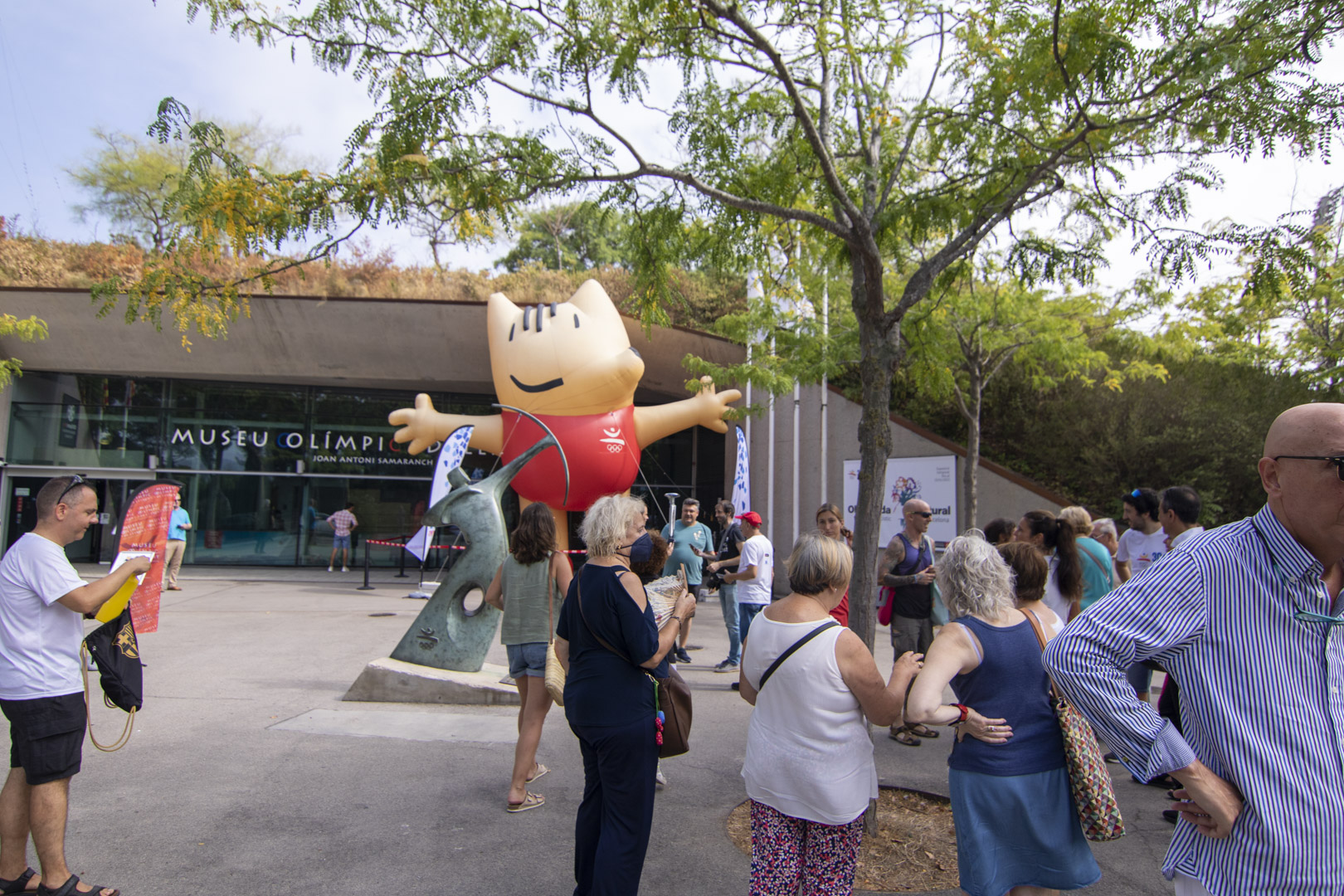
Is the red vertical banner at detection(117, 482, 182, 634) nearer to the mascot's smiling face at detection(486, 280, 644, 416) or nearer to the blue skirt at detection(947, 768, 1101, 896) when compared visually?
the blue skirt at detection(947, 768, 1101, 896)

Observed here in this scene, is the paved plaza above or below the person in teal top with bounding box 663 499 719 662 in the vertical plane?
below

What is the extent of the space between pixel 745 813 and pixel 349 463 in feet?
54.5

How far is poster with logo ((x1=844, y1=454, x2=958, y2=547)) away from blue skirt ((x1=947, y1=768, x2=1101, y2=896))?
951cm

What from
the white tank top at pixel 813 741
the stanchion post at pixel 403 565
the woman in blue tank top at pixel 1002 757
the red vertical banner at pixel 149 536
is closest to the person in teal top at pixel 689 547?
the red vertical banner at pixel 149 536

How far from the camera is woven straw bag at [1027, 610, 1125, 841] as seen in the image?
2.58 metres

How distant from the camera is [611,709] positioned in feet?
10.2

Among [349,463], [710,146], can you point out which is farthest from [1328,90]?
[349,463]

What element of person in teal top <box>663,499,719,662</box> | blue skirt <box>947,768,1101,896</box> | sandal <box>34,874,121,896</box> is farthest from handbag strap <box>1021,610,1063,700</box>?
person in teal top <box>663,499,719,662</box>

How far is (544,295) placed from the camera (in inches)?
741

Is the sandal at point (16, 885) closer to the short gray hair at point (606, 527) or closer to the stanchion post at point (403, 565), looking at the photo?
the short gray hair at point (606, 527)

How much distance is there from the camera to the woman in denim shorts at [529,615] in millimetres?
4453

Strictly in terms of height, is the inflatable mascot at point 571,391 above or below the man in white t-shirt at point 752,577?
above

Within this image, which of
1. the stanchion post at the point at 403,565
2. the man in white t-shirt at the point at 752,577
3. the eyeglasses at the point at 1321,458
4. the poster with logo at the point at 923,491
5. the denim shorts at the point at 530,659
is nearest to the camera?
the eyeglasses at the point at 1321,458

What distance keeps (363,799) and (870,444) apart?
3403 mm
